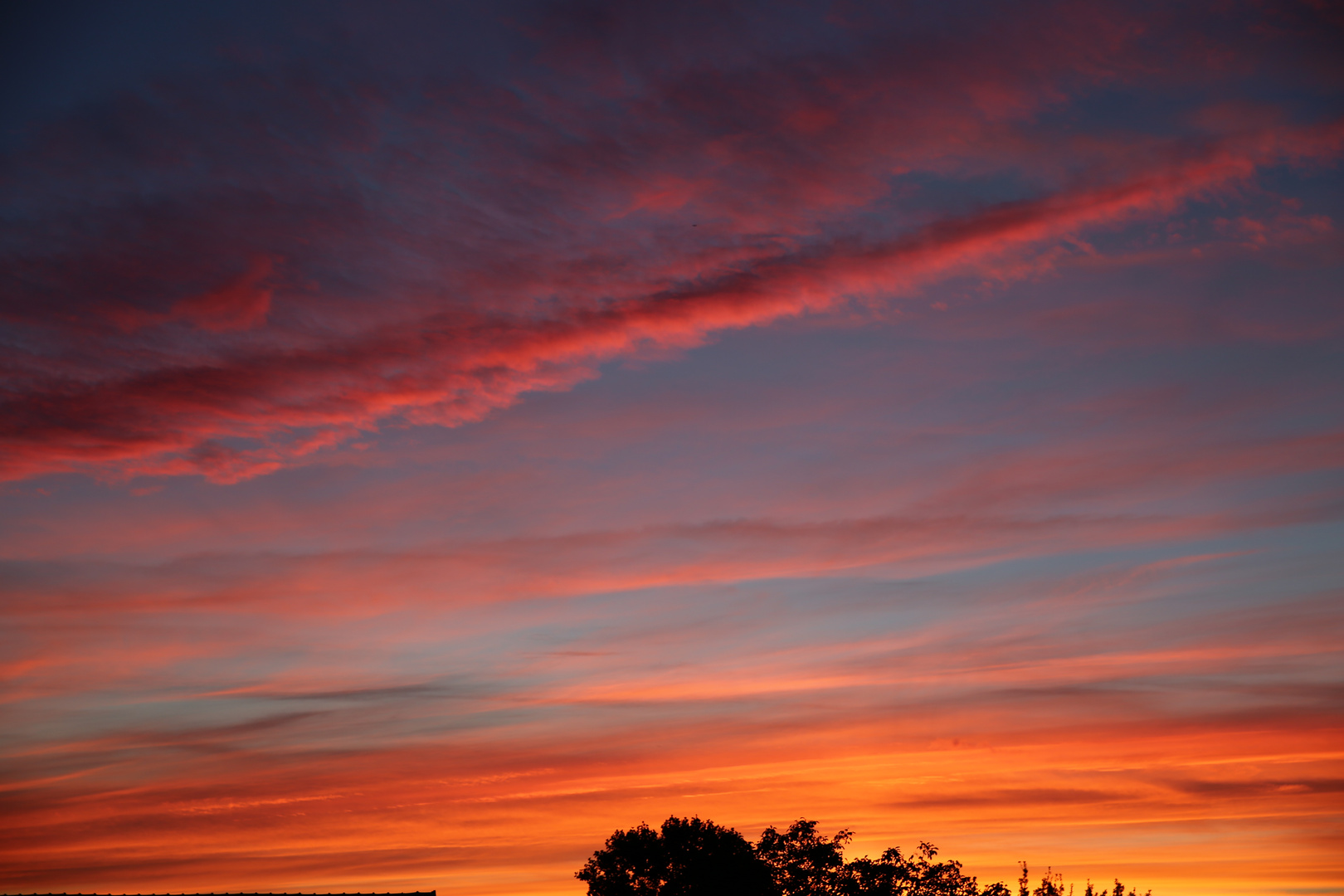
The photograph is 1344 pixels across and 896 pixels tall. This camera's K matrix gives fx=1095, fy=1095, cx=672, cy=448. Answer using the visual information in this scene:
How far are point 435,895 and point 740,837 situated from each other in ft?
69.4

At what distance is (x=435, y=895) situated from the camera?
245 feet

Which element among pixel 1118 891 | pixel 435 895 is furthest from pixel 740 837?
pixel 1118 891

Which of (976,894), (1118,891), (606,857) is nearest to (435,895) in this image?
(606,857)

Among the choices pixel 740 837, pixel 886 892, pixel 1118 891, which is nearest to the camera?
pixel 886 892

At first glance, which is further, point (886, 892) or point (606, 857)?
point (606, 857)

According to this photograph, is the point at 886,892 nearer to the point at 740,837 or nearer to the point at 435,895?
the point at 740,837

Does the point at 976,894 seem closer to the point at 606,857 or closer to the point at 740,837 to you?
the point at 740,837

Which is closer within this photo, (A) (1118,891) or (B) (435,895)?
(B) (435,895)

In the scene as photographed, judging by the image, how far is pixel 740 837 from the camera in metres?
74.7

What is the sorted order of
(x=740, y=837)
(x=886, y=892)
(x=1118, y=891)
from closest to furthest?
(x=886, y=892)
(x=740, y=837)
(x=1118, y=891)

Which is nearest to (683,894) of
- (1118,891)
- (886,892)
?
(886,892)

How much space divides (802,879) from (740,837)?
16.5 feet

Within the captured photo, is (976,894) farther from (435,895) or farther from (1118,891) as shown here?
(435,895)

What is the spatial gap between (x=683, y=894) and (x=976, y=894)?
1887 cm
